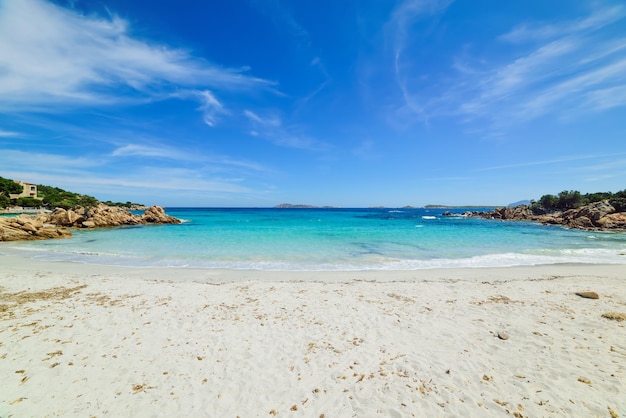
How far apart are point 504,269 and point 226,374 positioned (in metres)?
14.6

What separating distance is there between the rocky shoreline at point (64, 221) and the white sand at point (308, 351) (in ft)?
66.5

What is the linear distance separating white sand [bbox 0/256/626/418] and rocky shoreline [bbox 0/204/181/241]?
2028 cm

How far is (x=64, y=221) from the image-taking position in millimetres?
37000

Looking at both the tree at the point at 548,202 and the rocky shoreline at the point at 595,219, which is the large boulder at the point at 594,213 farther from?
the tree at the point at 548,202

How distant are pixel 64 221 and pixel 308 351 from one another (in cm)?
4587

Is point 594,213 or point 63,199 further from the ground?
point 63,199

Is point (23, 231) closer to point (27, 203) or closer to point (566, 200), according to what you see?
point (27, 203)

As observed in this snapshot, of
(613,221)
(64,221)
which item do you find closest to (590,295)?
(613,221)

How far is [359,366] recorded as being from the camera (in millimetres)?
5301

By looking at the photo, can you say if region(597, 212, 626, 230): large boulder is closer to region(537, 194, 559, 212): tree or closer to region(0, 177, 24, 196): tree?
region(537, 194, 559, 212): tree

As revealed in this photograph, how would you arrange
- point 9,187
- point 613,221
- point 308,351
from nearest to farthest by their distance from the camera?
point 308,351
point 613,221
point 9,187

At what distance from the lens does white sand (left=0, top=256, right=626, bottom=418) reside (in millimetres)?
4309

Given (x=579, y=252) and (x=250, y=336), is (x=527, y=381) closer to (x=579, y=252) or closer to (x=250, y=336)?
(x=250, y=336)

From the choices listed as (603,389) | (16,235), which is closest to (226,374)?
(603,389)
